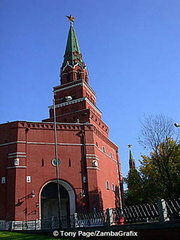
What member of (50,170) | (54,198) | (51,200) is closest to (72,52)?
(50,170)

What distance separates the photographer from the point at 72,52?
133ft

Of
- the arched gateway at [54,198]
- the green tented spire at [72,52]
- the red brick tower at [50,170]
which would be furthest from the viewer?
the green tented spire at [72,52]

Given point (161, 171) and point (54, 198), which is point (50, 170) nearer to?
point (54, 198)

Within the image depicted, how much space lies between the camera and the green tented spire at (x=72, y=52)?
130 feet

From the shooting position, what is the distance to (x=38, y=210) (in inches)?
929

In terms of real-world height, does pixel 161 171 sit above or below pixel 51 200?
above

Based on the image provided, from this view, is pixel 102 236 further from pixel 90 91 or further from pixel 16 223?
pixel 90 91

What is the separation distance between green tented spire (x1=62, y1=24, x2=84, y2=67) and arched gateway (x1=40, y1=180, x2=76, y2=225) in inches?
772

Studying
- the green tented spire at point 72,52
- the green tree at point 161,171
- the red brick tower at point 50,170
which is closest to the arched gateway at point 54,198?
the red brick tower at point 50,170

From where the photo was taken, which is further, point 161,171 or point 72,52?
point 72,52

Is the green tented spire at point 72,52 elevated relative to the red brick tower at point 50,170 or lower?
elevated

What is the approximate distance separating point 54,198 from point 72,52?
2346cm

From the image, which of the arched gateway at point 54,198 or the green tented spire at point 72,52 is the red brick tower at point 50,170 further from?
the green tented spire at point 72,52

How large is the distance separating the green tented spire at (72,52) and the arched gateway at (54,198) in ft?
64.3
